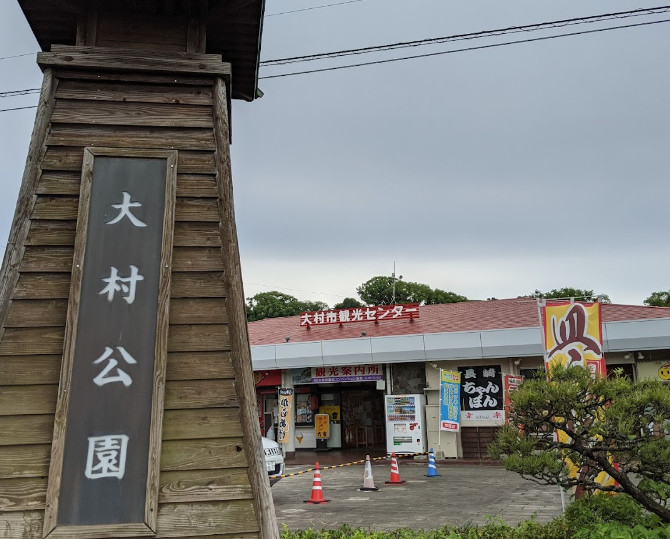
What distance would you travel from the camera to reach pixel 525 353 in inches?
658

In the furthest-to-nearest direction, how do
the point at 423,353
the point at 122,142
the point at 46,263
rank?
the point at 423,353 < the point at 122,142 < the point at 46,263

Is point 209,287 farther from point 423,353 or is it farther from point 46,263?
point 423,353

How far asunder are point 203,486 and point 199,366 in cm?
75

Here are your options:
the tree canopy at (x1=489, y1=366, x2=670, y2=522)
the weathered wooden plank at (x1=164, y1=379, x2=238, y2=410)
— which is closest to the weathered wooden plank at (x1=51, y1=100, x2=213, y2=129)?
the weathered wooden plank at (x1=164, y1=379, x2=238, y2=410)

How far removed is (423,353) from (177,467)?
Answer: 1496 cm

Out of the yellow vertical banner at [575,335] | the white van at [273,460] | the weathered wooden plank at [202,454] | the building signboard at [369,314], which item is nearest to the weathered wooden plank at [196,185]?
the weathered wooden plank at [202,454]

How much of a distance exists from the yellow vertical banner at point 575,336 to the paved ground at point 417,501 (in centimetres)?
279

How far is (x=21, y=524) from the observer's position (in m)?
3.28

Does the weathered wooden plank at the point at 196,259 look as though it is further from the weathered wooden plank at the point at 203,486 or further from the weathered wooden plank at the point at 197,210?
the weathered wooden plank at the point at 203,486

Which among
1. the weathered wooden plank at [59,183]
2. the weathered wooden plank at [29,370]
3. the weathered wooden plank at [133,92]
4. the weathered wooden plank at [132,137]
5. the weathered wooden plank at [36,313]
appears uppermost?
the weathered wooden plank at [133,92]

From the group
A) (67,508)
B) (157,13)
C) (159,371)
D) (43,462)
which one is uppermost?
(157,13)

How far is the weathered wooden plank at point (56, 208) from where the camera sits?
3.98m

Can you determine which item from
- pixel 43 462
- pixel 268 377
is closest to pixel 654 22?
pixel 43 462

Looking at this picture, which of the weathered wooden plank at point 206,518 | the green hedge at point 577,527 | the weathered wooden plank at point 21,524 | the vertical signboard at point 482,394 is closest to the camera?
the weathered wooden plank at point 21,524
